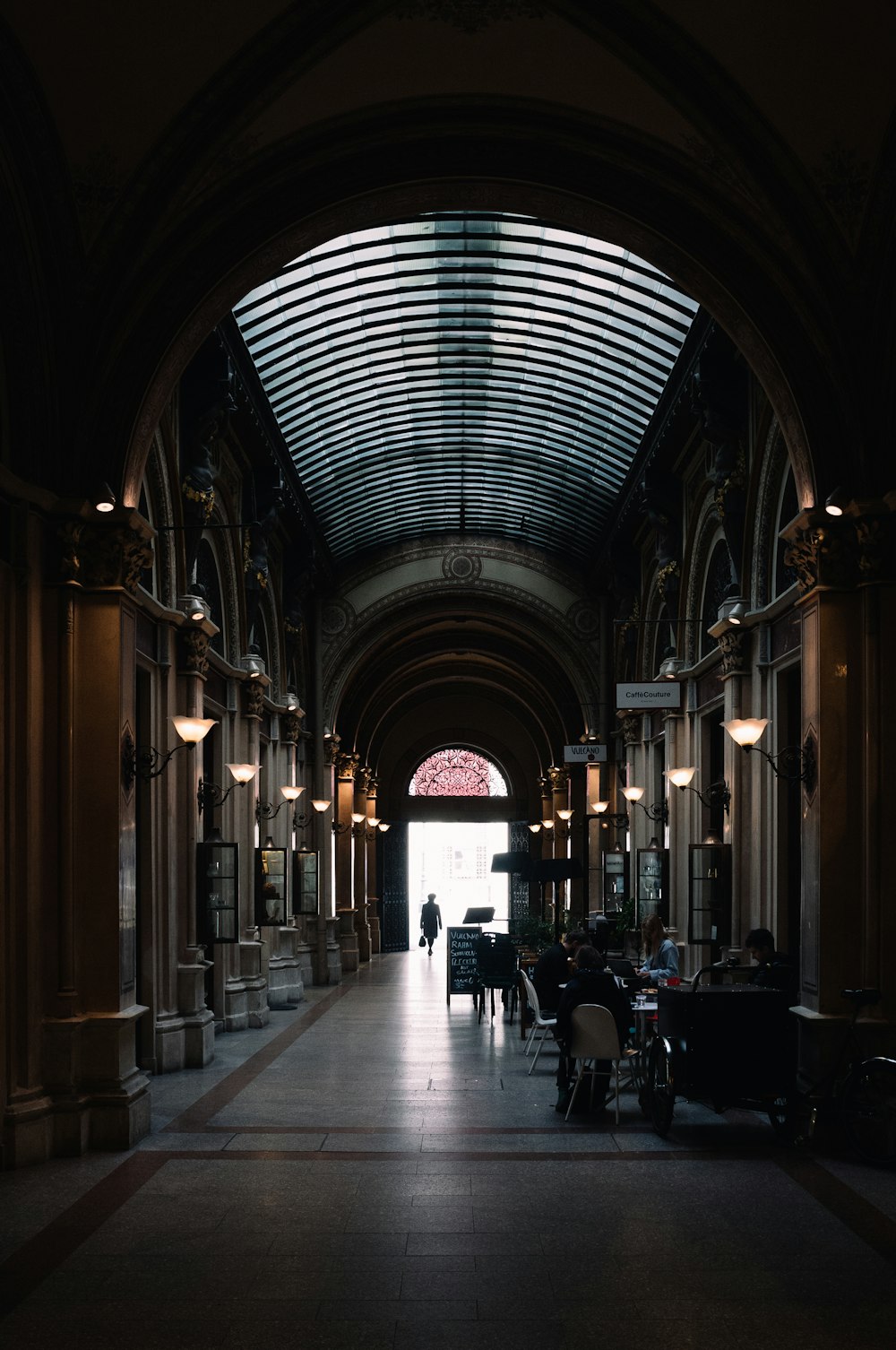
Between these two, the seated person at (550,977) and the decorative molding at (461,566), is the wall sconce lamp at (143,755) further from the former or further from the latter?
the decorative molding at (461,566)

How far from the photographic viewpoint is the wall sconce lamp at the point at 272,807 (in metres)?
17.6

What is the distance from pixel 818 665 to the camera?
29.9 ft

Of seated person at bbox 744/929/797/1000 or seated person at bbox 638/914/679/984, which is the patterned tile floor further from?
seated person at bbox 638/914/679/984

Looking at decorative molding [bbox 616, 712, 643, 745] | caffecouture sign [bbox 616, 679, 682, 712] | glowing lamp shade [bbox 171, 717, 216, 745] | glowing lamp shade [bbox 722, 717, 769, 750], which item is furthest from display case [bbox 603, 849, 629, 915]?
glowing lamp shade [bbox 171, 717, 216, 745]

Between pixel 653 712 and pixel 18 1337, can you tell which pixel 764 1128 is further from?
pixel 653 712

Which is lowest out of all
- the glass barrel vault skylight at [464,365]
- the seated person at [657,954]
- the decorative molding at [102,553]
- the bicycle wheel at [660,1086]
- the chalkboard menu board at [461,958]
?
the chalkboard menu board at [461,958]

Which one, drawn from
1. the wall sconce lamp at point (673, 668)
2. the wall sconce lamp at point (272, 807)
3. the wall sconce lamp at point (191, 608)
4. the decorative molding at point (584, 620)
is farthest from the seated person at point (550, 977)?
the decorative molding at point (584, 620)

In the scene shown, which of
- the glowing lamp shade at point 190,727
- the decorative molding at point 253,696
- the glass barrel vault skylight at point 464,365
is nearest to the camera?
the glowing lamp shade at point 190,727

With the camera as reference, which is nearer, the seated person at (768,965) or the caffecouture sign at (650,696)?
the seated person at (768,965)

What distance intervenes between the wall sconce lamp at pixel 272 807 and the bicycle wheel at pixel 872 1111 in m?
10.4

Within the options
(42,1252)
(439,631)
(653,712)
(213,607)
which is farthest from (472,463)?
(42,1252)

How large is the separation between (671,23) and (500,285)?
18.8ft

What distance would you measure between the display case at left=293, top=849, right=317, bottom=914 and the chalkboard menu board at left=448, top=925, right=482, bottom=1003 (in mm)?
2166

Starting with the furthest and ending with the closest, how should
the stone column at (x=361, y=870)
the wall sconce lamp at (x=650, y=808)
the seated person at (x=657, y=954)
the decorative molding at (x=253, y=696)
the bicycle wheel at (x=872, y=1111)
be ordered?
the stone column at (x=361, y=870) < the wall sconce lamp at (x=650, y=808) < the decorative molding at (x=253, y=696) < the seated person at (x=657, y=954) < the bicycle wheel at (x=872, y=1111)
